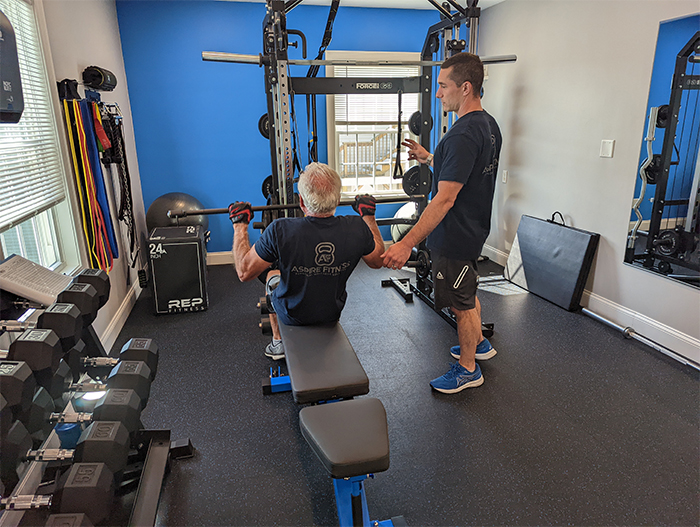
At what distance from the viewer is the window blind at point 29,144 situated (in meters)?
1.90

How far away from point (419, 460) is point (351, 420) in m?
0.74

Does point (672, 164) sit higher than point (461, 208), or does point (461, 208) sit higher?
point (672, 164)

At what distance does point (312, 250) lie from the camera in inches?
68.5

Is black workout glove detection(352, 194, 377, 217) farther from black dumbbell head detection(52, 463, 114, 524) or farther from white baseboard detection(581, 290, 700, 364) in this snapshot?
white baseboard detection(581, 290, 700, 364)

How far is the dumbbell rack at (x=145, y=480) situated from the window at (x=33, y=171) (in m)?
0.86

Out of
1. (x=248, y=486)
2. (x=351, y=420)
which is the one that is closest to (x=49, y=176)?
(x=248, y=486)

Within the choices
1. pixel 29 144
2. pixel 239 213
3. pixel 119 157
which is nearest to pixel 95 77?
pixel 119 157

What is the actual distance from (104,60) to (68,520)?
11.0ft

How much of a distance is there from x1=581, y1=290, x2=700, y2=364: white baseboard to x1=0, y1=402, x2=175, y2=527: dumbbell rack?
2803 millimetres

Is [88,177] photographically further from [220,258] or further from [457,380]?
[457,380]

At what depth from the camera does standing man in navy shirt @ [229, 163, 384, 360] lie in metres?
1.74

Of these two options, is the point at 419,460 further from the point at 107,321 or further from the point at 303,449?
the point at 107,321

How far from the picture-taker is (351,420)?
1.27 meters

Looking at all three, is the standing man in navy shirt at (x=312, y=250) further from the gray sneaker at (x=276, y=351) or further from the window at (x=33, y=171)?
the window at (x=33, y=171)
